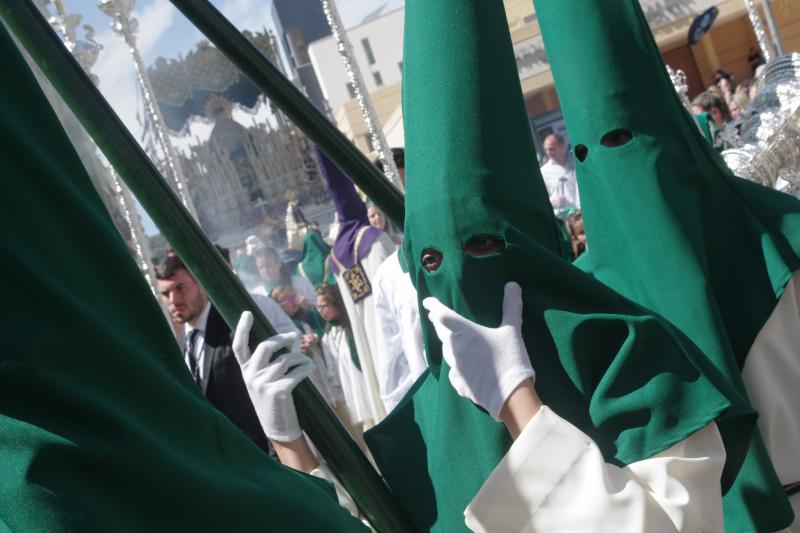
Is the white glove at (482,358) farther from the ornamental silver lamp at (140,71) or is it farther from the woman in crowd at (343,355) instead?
the woman in crowd at (343,355)

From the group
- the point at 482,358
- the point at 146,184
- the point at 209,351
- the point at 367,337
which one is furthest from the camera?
the point at 367,337

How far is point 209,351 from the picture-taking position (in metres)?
4.20

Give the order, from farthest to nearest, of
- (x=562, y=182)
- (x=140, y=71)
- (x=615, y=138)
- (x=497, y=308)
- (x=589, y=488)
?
(x=562, y=182), (x=140, y=71), (x=615, y=138), (x=497, y=308), (x=589, y=488)

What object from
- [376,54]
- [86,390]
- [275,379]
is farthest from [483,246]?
[376,54]

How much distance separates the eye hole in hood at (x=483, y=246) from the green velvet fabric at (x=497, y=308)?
2 cm

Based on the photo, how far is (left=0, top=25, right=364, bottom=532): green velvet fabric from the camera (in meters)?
1.05

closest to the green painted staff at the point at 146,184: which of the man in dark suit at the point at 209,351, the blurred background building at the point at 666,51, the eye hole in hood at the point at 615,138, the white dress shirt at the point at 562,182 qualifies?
the eye hole in hood at the point at 615,138

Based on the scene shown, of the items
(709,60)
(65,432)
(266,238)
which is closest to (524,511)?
(65,432)

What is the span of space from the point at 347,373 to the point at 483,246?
5459 mm

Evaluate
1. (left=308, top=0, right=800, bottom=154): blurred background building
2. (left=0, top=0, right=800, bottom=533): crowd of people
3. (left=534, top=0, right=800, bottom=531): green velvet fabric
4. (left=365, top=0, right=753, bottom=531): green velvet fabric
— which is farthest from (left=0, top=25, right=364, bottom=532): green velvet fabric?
(left=308, top=0, right=800, bottom=154): blurred background building

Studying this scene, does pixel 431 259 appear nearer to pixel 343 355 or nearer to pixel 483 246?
pixel 483 246

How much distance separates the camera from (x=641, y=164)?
107 inches

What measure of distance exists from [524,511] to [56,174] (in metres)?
1.10

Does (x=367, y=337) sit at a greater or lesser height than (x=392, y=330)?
lesser
